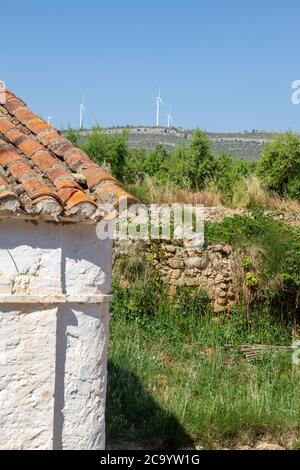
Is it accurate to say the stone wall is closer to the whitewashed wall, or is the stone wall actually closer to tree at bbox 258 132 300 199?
the whitewashed wall

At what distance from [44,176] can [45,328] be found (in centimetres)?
113

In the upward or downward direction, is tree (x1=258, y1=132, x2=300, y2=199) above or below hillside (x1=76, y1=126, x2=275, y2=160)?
below

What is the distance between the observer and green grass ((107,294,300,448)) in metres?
7.66

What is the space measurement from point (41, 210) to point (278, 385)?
18.4 ft

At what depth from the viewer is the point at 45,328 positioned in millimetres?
4703

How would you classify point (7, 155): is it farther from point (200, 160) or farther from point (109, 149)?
point (109, 149)

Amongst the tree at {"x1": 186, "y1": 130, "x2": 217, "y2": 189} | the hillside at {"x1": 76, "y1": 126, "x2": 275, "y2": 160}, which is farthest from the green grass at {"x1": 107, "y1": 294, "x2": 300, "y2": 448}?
the hillside at {"x1": 76, "y1": 126, "x2": 275, "y2": 160}

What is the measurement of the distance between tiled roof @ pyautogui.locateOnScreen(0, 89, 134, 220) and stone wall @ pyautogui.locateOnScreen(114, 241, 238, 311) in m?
6.25

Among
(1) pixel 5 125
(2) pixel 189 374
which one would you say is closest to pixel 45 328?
(1) pixel 5 125

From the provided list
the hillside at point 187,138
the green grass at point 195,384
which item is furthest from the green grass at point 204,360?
the hillside at point 187,138
